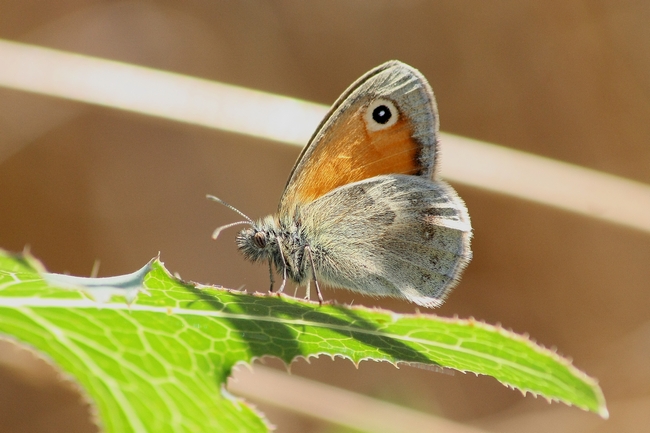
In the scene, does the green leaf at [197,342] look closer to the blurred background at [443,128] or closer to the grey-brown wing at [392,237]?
the grey-brown wing at [392,237]

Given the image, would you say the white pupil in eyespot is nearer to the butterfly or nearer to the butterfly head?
the butterfly

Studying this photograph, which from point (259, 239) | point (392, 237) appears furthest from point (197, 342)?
point (392, 237)

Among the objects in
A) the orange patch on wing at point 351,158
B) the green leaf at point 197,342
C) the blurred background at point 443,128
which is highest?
the blurred background at point 443,128

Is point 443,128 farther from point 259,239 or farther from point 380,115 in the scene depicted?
point 259,239

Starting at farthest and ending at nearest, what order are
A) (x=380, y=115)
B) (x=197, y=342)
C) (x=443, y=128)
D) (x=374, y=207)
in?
(x=443, y=128) < (x=374, y=207) < (x=380, y=115) < (x=197, y=342)

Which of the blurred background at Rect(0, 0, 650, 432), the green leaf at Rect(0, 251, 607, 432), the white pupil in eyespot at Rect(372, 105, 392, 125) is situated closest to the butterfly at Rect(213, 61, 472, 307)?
the white pupil in eyespot at Rect(372, 105, 392, 125)

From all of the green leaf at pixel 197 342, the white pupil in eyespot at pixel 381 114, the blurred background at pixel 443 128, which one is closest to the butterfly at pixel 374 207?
the white pupil in eyespot at pixel 381 114
